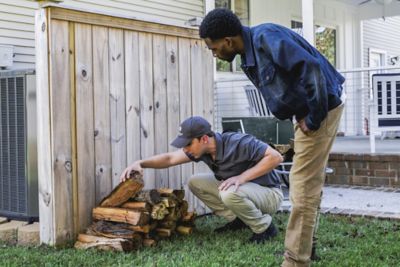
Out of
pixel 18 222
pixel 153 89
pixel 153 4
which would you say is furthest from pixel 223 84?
pixel 18 222

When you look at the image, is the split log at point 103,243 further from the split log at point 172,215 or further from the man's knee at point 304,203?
the man's knee at point 304,203

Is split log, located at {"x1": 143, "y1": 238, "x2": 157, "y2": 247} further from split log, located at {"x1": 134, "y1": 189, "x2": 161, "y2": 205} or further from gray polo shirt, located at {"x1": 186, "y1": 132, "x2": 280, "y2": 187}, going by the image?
gray polo shirt, located at {"x1": 186, "y1": 132, "x2": 280, "y2": 187}

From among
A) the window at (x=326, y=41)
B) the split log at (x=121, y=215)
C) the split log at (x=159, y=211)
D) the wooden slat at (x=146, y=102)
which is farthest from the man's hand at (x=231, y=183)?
the window at (x=326, y=41)

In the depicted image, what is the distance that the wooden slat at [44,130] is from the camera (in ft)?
11.6

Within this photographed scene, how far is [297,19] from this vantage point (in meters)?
10.7

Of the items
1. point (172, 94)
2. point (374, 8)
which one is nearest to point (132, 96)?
point (172, 94)

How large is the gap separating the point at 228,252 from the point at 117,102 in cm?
136

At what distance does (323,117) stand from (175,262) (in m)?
1.21

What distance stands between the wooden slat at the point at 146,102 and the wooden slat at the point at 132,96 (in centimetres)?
4

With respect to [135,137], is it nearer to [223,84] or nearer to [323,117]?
[323,117]

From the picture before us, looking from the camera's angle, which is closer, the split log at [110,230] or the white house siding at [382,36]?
the split log at [110,230]

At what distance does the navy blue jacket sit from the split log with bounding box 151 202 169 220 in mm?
1357

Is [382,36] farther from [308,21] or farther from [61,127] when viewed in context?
[61,127]

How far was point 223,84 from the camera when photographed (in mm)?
9086
